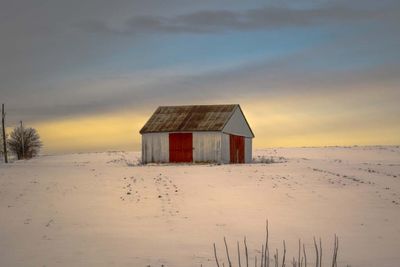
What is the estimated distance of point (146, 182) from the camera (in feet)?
100

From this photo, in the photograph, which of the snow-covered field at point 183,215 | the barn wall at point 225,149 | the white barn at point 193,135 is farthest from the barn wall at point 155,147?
the snow-covered field at point 183,215

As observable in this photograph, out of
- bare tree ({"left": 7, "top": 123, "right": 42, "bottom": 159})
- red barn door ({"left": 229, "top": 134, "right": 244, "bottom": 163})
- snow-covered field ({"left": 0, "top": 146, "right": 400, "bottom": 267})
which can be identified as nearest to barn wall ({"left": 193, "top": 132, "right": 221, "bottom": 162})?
red barn door ({"left": 229, "top": 134, "right": 244, "bottom": 163})

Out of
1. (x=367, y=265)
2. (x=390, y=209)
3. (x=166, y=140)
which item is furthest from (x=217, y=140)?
(x=367, y=265)

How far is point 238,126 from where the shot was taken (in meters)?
51.5

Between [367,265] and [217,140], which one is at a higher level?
[217,140]

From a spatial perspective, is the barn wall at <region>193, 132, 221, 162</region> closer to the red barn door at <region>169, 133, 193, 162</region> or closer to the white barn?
the white barn

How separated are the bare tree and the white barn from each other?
136 feet

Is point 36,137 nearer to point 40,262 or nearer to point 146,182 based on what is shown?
point 146,182

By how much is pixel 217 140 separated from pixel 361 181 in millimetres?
15507

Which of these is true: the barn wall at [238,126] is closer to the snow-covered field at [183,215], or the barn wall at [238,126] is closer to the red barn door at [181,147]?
the red barn door at [181,147]

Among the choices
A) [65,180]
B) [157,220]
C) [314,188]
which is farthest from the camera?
[65,180]

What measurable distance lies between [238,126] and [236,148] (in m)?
2.37

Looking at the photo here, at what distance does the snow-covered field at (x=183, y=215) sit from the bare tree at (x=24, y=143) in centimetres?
5318

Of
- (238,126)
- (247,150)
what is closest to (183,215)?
(238,126)
